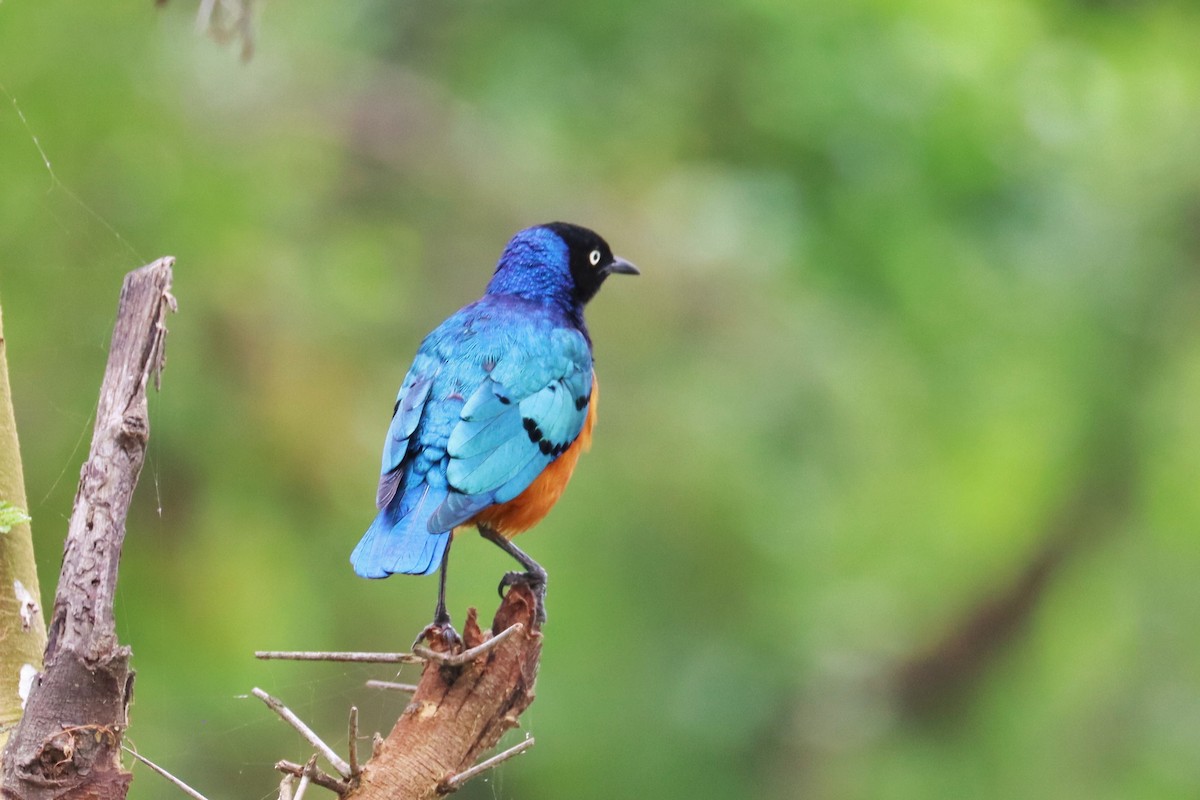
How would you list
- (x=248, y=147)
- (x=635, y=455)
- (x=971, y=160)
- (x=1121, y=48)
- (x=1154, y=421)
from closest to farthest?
(x=248, y=147), (x=971, y=160), (x=635, y=455), (x=1121, y=48), (x=1154, y=421)

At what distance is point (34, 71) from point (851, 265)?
4317mm

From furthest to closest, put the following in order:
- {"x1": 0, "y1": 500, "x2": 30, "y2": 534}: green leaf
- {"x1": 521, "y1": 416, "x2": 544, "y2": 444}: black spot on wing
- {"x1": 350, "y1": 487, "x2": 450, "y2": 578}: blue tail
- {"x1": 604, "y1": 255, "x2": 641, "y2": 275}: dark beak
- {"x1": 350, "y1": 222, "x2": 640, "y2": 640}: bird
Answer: {"x1": 604, "y1": 255, "x2": 641, "y2": 275}: dark beak < {"x1": 521, "y1": 416, "x2": 544, "y2": 444}: black spot on wing < {"x1": 350, "y1": 222, "x2": 640, "y2": 640}: bird < {"x1": 350, "y1": 487, "x2": 450, "y2": 578}: blue tail < {"x1": 0, "y1": 500, "x2": 30, "y2": 534}: green leaf

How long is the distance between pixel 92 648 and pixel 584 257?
3358 mm

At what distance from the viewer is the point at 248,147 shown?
6969mm

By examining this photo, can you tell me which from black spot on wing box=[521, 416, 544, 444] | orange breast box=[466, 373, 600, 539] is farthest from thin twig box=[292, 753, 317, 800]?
black spot on wing box=[521, 416, 544, 444]

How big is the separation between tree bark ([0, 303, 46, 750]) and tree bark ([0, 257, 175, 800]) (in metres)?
0.30

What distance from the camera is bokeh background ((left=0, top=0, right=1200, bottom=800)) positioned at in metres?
6.23

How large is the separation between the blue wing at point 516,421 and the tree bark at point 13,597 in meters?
0.97

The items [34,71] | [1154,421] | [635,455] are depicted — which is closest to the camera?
[34,71]

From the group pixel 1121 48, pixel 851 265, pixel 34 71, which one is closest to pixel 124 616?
pixel 34 71

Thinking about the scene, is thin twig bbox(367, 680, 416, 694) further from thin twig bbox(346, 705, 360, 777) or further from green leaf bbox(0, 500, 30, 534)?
green leaf bbox(0, 500, 30, 534)

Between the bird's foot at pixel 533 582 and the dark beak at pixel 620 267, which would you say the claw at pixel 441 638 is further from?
the dark beak at pixel 620 267

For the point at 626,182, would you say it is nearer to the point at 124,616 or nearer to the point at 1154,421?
the point at 124,616

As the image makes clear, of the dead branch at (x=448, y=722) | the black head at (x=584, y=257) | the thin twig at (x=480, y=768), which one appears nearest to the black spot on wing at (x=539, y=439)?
the dead branch at (x=448, y=722)
